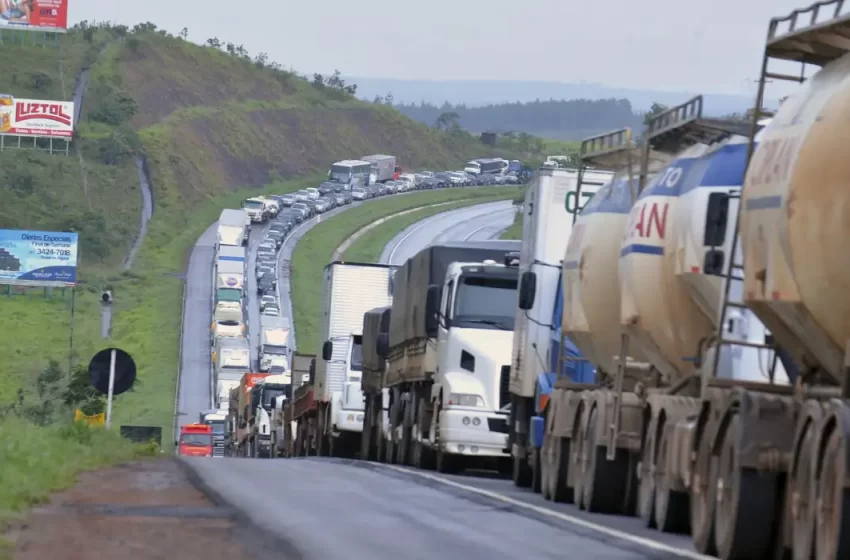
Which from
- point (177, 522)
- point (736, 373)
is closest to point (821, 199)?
point (736, 373)

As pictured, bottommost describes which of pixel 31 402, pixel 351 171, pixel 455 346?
pixel 31 402

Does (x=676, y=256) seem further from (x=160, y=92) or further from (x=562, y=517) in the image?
(x=160, y=92)

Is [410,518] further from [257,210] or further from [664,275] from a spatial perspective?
[257,210]

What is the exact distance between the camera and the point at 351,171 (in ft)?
529

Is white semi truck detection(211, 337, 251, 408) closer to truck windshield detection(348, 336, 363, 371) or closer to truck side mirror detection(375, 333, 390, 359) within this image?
truck windshield detection(348, 336, 363, 371)

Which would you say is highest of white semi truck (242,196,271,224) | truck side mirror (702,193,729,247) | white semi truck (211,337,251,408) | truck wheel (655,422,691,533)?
white semi truck (242,196,271,224)

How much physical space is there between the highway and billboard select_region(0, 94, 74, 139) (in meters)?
109

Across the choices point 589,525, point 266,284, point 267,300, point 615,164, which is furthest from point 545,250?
point 266,284

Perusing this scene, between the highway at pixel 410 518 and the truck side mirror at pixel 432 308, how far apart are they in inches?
89.6

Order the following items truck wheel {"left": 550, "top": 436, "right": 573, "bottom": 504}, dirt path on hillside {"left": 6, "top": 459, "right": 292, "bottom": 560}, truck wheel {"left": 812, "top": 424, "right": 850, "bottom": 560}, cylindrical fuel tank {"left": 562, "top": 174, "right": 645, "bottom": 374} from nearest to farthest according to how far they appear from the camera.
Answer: truck wheel {"left": 812, "top": 424, "right": 850, "bottom": 560}, dirt path on hillside {"left": 6, "top": 459, "right": 292, "bottom": 560}, cylindrical fuel tank {"left": 562, "top": 174, "right": 645, "bottom": 374}, truck wheel {"left": 550, "top": 436, "right": 573, "bottom": 504}

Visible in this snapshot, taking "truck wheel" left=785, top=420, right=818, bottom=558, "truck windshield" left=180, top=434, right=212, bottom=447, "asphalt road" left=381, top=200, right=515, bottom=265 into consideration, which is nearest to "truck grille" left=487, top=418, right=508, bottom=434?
"truck wheel" left=785, top=420, right=818, bottom=558

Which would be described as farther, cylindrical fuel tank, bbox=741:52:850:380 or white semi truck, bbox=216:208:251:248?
white semi truck, bbox=216:208:251:248

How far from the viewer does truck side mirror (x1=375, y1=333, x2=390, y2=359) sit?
113 feet

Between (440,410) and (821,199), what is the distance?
1643 cm
